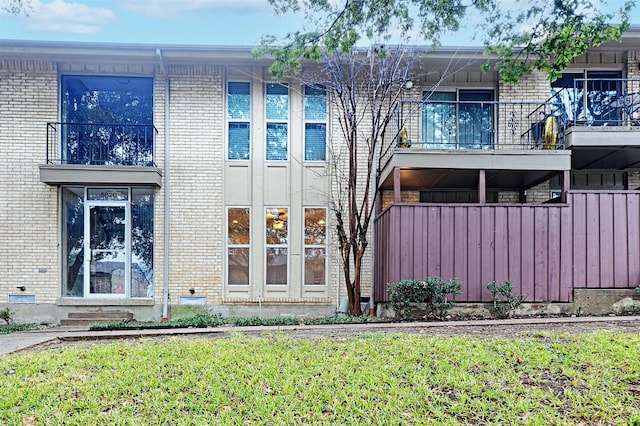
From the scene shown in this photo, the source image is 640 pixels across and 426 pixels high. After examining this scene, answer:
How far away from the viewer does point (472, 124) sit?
387 inches

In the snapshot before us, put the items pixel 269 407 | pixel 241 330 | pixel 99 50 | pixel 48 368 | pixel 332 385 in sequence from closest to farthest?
pixel 269 407, pixel 332 385, pixel 48 368, pixel 241 330, pixel 99 50

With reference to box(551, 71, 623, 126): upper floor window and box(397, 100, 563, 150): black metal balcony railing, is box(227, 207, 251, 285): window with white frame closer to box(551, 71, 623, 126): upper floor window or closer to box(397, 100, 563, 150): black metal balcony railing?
box(397, 100, 563, 150): black metal balcony railing

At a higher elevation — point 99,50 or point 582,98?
point 99,50

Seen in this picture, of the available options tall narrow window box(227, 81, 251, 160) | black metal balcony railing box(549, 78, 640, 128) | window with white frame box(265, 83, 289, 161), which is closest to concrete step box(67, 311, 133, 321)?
tall narrow window box(227, 81, 251, 160)

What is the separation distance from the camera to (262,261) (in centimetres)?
957

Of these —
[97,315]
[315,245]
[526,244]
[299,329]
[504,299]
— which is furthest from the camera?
[315,245]

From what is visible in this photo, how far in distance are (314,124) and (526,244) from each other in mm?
5188

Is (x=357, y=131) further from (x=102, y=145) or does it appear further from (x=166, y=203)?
(x=102, y=145)

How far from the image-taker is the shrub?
7.16 metres

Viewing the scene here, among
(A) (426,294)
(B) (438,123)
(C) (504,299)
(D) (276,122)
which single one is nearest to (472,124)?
(B) (438,123)

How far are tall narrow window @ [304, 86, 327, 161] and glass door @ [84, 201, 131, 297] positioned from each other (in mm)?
4410

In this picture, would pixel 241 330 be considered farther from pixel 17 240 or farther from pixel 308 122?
pixel 17 240

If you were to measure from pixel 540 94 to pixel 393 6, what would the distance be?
581cm

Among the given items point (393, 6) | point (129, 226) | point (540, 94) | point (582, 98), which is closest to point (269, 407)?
point (393, 6)
